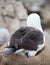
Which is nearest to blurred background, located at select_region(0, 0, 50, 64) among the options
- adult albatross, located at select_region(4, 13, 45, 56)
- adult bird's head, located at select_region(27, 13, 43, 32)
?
adult bird's head, located at select_region(27, 13, 43, 32)

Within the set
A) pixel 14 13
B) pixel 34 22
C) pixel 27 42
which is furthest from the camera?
pixel 14 13

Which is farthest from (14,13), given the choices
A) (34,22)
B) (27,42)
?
(27,42)

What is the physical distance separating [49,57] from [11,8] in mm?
2037

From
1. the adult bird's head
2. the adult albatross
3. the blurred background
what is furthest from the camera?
the blurred background

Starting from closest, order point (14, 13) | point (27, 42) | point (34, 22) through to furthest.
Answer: point (27, 42), point (34, 22), point (14, 13)

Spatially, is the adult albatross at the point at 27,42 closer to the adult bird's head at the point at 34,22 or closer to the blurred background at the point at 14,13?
the adult bird's head at the point at 34,22

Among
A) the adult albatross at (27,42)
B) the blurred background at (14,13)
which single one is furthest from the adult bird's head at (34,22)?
the blurred background at (14,13)

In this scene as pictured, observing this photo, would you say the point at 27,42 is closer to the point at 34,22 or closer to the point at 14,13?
the point at 34,22

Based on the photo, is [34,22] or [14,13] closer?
[34,22]

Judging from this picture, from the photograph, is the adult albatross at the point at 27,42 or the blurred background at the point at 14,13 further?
the blurred background at the point at 14,13

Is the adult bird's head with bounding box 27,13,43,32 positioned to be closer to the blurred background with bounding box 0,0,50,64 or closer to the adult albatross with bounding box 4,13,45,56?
the adult albatross with bounding box 4,13,45,56

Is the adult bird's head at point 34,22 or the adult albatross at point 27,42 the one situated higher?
the adult bird's head at point 34,22

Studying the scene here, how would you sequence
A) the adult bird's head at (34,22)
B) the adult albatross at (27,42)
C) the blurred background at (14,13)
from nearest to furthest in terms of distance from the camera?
the adult albatross at (27,42), the adult bird's head at (34,22), the blurred background at (14,13)

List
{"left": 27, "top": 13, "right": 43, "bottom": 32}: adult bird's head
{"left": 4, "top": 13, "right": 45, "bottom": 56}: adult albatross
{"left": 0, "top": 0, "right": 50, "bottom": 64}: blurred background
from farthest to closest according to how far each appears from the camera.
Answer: {"left": 0, "top": 0, "right": 50, "bottom": 64}: blurred background, {"left": 27, "top": 13, "right": 43, "bottom": 32}: adult bird's head, {"left": 4, "top": 13, "right": 45, "bottom": 56}: adult albatross
